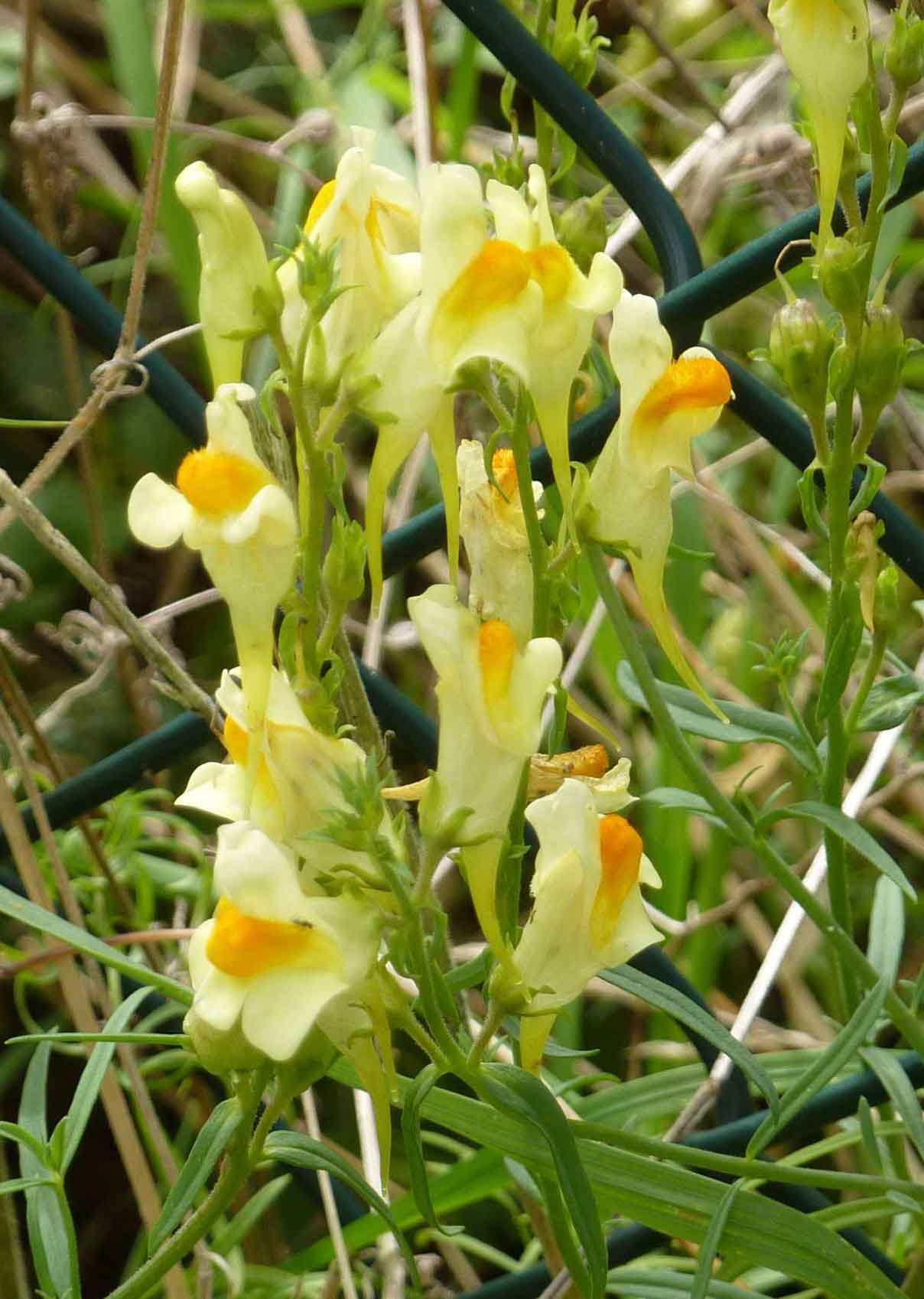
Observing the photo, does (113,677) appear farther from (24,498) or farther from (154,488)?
(154,488)

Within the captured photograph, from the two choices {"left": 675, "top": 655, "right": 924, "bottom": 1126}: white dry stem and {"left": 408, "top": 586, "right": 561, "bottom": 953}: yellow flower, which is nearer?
{"left": 408, "top": 586, "right": 561, "bottom": 953}: yellow flower

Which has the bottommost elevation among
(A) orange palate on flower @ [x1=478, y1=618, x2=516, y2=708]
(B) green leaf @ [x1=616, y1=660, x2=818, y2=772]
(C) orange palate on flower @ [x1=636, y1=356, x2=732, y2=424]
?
(B) green leaf @ [x1=616, y1=660, x2=818, y2=772]

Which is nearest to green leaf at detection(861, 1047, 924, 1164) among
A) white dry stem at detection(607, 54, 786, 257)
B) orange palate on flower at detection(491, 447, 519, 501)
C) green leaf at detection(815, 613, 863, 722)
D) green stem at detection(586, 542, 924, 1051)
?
green stem at detection(586, 542, 924, 1051)

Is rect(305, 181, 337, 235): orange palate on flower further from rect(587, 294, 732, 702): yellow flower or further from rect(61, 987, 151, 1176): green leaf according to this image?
rect(61, 987, 151, 1176): green leaf

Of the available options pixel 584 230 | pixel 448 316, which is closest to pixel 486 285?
pixel 448 316

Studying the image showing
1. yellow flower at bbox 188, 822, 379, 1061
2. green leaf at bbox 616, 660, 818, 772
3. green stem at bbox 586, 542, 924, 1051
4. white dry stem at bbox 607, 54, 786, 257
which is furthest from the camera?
white dry stem at bbox 607, 54, 786, 257

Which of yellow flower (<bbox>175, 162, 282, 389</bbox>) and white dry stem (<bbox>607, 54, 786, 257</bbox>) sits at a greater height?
white dry stem (<bbox>607, 54, 786, 257</bbox>)

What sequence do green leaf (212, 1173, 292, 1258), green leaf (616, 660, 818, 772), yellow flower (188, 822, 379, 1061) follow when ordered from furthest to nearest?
green leaf (212, 1173, 292, 1258) → green leaf (616, 660, 818, 772) → yellow flower (188, 822, 379, 1061)
